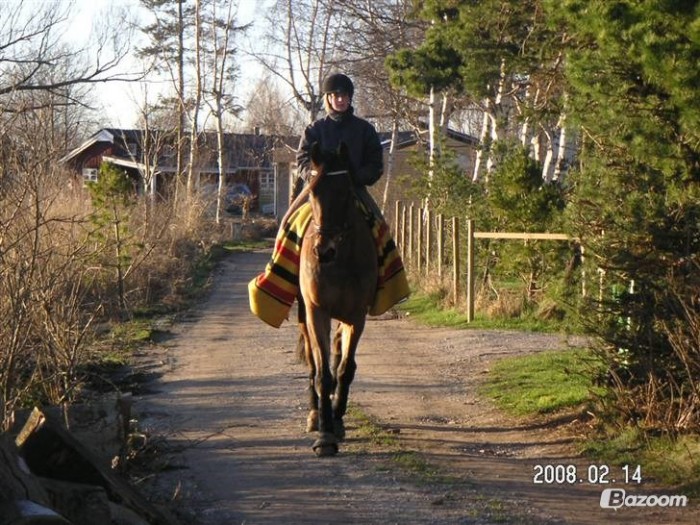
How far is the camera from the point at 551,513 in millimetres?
7379

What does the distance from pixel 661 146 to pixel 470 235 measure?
32.9 feet

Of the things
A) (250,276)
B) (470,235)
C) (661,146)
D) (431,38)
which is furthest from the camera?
(250,276)

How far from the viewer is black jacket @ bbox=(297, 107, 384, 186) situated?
10.1 metres

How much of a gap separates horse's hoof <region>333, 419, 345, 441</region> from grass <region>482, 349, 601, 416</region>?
1.94m

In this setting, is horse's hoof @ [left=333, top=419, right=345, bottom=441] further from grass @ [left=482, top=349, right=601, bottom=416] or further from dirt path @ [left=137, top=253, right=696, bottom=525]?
grass @ [left=482, top=349, right=601, bottom=416]

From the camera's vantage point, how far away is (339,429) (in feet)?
31.8

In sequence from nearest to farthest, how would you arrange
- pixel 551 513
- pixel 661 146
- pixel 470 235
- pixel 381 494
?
pixel 551 513 → pixel 381 494 → pixel 661 146 → pixel 470 235

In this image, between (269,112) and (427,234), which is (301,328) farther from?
(269,112)

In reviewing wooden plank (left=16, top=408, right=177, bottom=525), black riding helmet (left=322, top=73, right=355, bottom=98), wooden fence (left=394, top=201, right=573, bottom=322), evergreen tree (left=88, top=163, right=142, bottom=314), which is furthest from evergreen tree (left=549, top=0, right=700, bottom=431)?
evergreen tree (left=88, top=163, right=142, bottom=314)

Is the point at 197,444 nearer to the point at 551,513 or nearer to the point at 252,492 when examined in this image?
the point at 252,492

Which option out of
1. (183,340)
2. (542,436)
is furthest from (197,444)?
(183,340)

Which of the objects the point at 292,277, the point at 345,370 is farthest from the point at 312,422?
the point at 292,277

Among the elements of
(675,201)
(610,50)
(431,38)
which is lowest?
(675,201)

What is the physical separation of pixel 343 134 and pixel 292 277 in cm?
137
